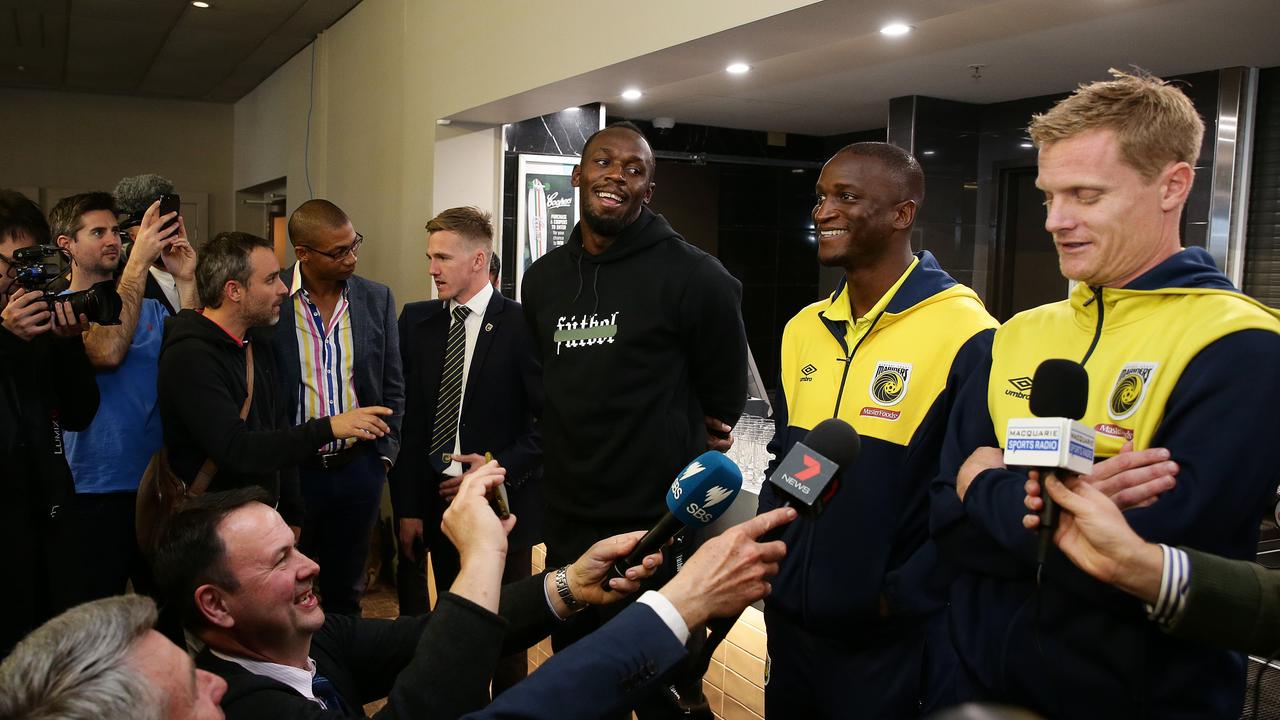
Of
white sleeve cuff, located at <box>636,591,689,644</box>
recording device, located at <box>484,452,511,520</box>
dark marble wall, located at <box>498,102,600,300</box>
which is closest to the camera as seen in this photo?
white sleeve cuff, located at <box>636,591,689,644</box>

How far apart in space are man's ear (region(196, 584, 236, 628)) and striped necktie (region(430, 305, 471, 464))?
5.53ft

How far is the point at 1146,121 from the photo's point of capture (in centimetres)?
141

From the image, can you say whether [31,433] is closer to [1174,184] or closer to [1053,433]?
[1053,433]

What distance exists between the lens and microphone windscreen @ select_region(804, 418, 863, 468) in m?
1.39

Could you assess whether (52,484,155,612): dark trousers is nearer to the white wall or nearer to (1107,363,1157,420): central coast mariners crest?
(1107,363,1157,420): central coast mariners crest

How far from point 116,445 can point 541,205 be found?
344 centimetres

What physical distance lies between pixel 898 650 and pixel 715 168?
787 cm

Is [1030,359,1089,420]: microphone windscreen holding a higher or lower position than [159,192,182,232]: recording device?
lower

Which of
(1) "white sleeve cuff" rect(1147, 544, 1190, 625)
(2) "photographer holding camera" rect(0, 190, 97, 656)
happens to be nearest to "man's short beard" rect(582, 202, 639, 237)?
(2) "photographer holding camera" rect(0, 190, 97, 656)

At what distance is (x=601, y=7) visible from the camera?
3.75 metres

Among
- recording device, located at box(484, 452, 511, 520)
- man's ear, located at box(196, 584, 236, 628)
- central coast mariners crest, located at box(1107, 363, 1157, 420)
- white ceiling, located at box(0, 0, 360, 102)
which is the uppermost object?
white ceiling, located at box(0, 0, 360, 102)

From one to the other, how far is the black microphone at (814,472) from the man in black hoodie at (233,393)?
1.93 meters

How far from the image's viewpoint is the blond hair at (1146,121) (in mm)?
1407

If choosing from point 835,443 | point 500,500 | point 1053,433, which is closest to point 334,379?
point 500,500
